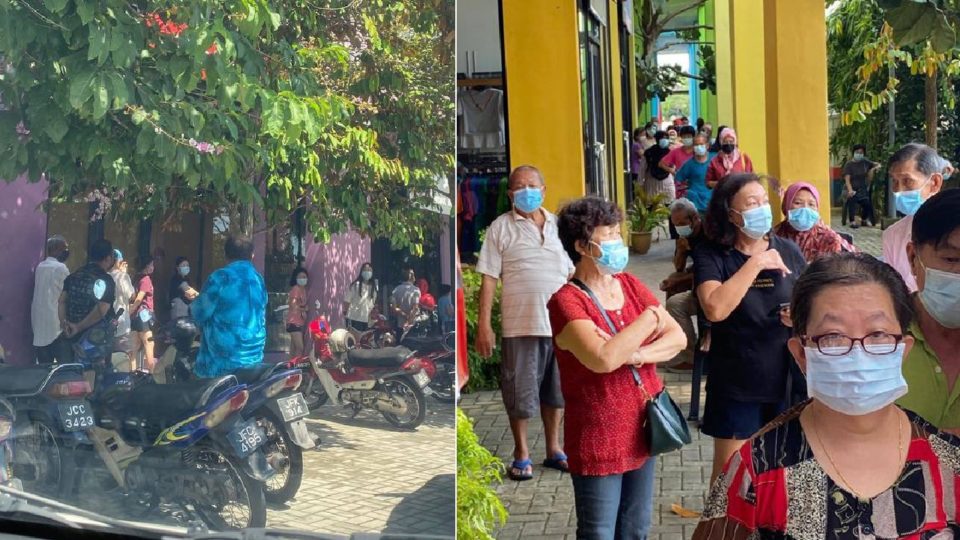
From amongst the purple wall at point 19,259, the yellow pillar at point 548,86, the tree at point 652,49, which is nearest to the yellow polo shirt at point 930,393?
the purple wall at point 19,259

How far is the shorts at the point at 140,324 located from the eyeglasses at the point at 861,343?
2.09 metres

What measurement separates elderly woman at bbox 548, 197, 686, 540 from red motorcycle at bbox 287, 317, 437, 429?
2.95 feet

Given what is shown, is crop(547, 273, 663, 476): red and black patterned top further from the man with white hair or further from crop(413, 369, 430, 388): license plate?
the man with white hair

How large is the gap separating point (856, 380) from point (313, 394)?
1.65 m

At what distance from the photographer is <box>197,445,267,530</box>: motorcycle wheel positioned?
3.39m

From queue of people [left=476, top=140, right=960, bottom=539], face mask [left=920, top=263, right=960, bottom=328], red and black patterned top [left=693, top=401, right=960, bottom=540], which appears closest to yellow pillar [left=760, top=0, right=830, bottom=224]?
queue of people [left=476, top=140, right=960, bottom=539]

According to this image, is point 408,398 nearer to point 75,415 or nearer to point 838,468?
point 75,415

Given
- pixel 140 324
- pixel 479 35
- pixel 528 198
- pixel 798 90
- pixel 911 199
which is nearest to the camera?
pixel 140 324

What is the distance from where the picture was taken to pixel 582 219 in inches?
171

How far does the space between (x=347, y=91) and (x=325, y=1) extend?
273mm

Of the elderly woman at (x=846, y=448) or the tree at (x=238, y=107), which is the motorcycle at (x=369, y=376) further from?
the elderly woman at (x=846, y=448)

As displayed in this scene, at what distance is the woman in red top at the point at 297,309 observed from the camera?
3312mm

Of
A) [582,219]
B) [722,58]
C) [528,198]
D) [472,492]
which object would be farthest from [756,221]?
[722,58]

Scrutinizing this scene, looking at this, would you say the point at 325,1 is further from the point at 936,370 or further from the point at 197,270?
the point at 936,370
